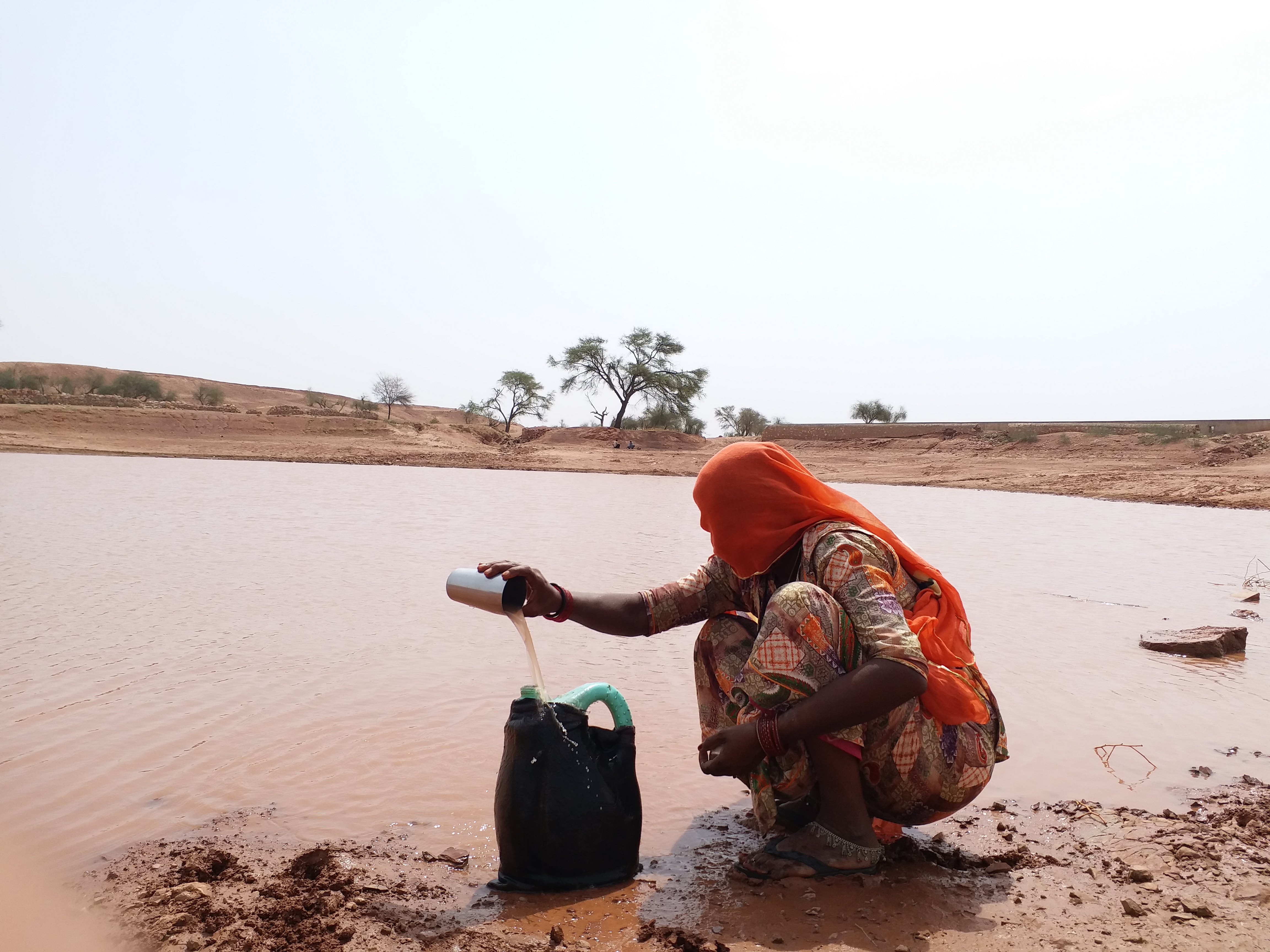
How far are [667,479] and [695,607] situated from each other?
801 inches

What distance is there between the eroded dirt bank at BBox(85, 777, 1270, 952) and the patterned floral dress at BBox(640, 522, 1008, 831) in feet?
0.68

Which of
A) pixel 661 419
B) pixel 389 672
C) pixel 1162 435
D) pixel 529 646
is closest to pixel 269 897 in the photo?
pixel 529 646

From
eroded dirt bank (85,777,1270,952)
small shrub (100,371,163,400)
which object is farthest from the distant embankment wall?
small shrub (100,371,163,400)

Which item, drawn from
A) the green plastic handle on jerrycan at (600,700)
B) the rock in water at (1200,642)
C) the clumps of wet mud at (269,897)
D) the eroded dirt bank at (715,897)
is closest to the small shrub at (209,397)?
the rock in water at (1200,642)

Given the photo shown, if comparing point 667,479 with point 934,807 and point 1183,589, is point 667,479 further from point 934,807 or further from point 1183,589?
point 934,807

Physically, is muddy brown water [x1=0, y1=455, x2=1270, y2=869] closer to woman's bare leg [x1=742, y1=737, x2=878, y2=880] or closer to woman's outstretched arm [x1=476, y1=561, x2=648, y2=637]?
woman's bare leg [x1=742, y1=737, x2=878, y2=880]

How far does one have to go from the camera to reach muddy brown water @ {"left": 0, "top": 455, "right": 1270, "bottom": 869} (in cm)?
266

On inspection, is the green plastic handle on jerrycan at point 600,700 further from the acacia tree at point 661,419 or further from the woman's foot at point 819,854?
the acacia tree at point 661,419

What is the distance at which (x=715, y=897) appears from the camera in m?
2.06

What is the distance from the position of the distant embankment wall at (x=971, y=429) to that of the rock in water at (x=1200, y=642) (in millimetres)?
18603

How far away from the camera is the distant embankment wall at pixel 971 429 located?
21938 mm

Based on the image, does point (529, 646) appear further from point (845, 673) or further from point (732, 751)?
point (845, 673)

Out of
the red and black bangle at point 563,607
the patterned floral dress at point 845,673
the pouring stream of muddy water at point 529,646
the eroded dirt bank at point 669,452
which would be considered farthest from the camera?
the eroded dirt bank at point 669,452

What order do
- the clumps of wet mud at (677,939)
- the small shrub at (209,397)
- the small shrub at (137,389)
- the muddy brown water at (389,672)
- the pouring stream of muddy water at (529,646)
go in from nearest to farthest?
the clumps of wet mud at (677,939), the pouring stream of muddy water at (529,646), the muddy brown water at (389,672), the small shrub at (209,397), the small shrub at (137,389)
